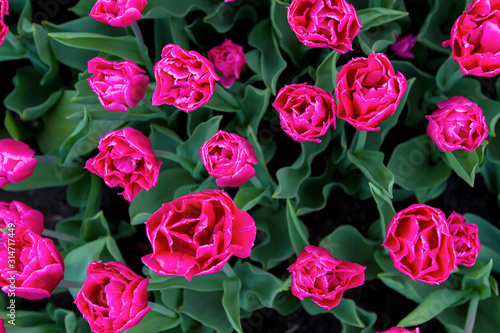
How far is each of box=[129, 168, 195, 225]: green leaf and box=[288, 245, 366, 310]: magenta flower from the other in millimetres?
408

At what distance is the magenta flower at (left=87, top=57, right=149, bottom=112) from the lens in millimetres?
965

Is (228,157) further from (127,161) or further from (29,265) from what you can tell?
(29,265)

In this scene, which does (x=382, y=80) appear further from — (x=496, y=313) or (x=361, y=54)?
(x=496, y=313)

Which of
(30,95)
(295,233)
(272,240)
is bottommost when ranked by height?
(272,240)

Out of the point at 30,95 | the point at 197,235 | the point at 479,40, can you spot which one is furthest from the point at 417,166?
the point at 30,95

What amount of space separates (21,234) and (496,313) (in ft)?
3.64

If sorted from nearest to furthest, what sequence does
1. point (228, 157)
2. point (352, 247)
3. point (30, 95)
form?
point (228, 157)
point (352, 247)
point (30, 95)

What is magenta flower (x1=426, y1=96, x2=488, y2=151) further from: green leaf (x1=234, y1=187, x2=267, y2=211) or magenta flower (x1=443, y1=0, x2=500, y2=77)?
green leaf (x1=234, y1=187, x2=267, y2=211)

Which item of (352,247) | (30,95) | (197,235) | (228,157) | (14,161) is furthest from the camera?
(30,95)

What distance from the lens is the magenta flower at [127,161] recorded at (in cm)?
92

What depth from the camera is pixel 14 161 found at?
1.01 metres

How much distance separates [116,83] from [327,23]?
450 millimetres

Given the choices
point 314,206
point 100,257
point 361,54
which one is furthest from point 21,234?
point 361,54

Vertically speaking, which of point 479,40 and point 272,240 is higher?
point 479,40
